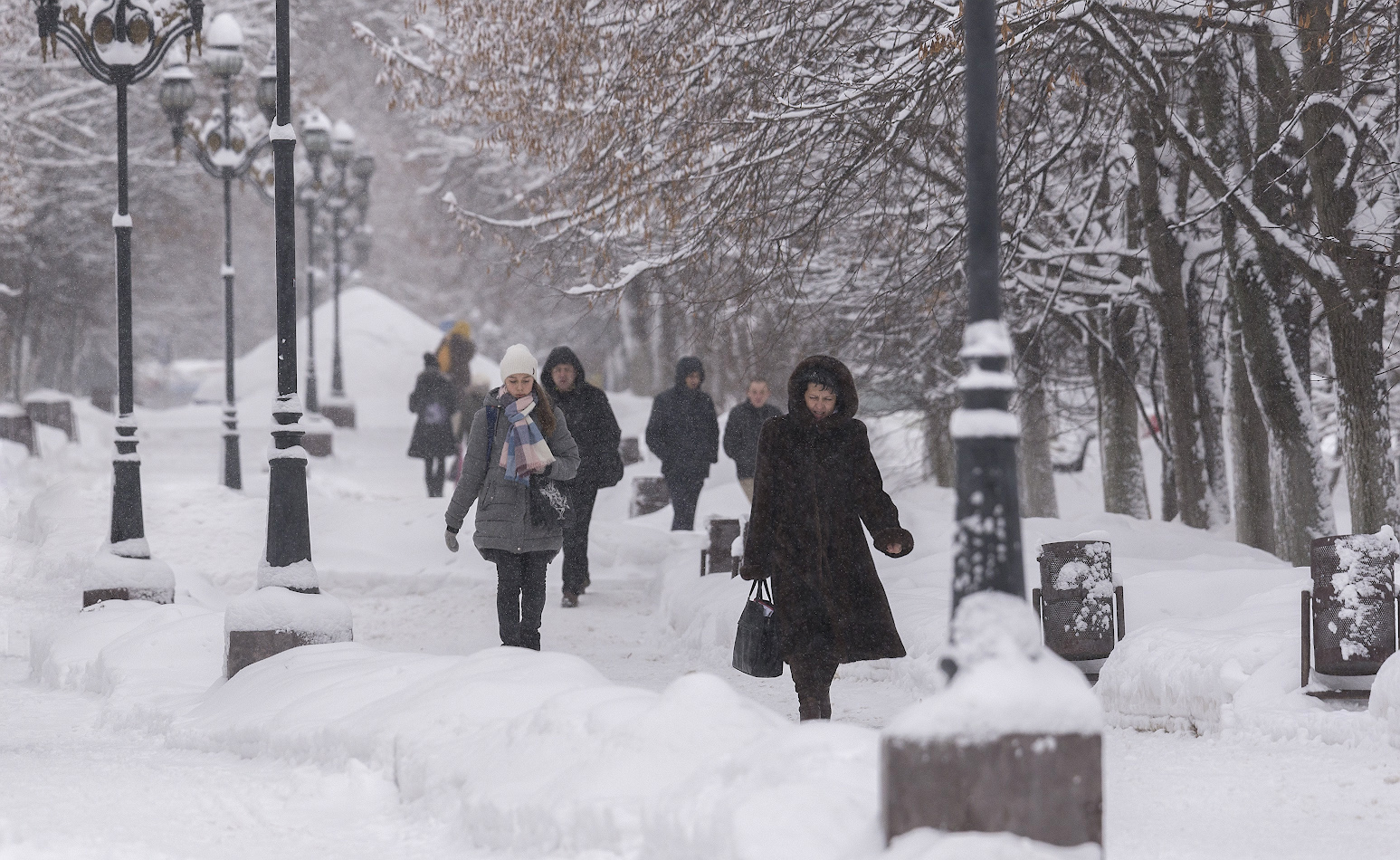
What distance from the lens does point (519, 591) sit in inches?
366

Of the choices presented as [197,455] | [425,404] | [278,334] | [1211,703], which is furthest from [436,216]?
[1211,703]

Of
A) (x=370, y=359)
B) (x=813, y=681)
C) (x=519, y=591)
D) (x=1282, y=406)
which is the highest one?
(x=370, y=359)

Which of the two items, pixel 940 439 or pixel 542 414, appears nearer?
pixel 542 414

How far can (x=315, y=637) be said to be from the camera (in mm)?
9289

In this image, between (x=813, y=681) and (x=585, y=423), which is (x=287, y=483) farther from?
(x=813, y=681)

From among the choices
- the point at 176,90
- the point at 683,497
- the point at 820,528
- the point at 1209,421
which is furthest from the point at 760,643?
the point at 176,90

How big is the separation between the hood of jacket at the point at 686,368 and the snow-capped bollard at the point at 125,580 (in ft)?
16.0

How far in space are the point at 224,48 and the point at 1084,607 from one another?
1429 cm

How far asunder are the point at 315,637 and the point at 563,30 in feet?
16.2

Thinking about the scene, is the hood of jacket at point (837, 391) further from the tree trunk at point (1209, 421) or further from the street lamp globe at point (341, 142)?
the street lamp globe at point (341, 142)

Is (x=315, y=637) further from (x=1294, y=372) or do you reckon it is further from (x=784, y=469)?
(x=1294, y=372)

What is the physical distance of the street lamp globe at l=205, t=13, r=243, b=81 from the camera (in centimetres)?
2000

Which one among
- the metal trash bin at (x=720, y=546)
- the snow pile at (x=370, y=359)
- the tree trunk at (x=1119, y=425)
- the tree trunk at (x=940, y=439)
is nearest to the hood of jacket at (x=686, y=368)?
the metal trash bin at (x=720, y=546)

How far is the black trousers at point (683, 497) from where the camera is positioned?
16.0 m
